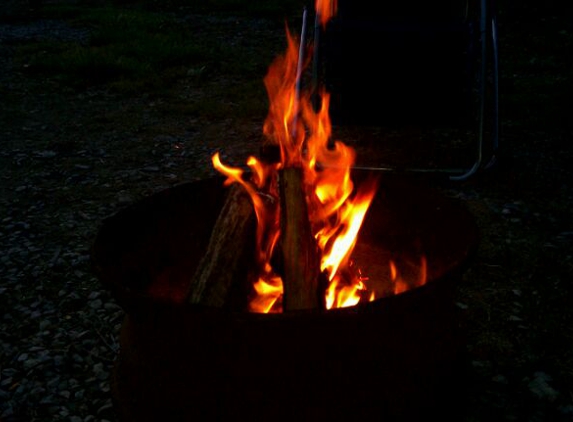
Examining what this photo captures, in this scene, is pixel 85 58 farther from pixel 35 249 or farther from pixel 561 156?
pixel 561 156

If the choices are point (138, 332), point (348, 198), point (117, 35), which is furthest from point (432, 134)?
point (117, 35)

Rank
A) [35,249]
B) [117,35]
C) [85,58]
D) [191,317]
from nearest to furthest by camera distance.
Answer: [191,317]
[35,249]
[85,58]
[117,35]

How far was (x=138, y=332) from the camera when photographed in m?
1.71

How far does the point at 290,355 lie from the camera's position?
1.50 metres

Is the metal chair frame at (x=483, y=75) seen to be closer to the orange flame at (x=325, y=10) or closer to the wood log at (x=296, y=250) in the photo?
the orange flame at (x=325, y=10)

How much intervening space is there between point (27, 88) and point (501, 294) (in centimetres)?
673

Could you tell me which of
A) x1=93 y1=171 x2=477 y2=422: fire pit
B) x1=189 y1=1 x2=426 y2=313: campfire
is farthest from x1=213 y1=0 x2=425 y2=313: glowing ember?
x1=93 y1=171 x2=477 y2=422: fire pit

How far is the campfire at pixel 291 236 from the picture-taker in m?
1.84

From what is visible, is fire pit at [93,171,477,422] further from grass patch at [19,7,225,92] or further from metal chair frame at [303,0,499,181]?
grass patch at [19,7,225,92]

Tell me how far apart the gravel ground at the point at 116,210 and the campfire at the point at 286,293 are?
589 millimetres

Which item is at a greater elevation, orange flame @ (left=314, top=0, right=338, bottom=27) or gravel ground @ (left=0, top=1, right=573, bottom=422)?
orange flame @ (left=314, top=0, right=338, bottom=27)

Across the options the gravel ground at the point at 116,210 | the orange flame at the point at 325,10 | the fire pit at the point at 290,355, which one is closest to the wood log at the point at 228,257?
the fire pit at the point at 290,355

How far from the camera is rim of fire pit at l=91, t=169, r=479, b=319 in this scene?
1839mm

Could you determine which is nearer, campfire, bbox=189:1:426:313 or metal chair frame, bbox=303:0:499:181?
campfire, bbox=189:1:426:313
